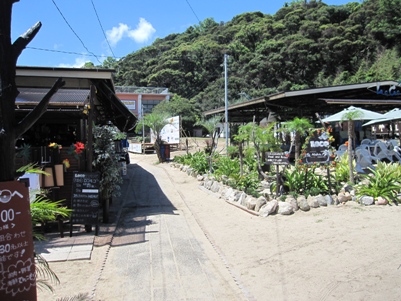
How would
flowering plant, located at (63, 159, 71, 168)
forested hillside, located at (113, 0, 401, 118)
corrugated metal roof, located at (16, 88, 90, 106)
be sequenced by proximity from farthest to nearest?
forested hillside, located at (113, 0, 401, 118), flowering plant, located at (63, 159, 71, 168), corrugated metal roof, located at (16, 88, 90, 106)

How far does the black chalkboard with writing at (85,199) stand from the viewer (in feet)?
20.1

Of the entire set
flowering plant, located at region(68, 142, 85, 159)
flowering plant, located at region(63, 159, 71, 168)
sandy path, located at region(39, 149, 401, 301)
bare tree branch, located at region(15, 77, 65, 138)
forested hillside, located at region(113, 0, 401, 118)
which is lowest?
sandy path, located at region(39, 149, 401, 301)

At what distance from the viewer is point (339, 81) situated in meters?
44.8

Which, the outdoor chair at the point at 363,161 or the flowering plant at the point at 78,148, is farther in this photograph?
the outdoor chair at the point at 363,161

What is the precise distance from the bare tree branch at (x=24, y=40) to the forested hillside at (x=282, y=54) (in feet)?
136

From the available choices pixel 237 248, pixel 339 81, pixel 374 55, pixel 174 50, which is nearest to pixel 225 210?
pixel 237 248

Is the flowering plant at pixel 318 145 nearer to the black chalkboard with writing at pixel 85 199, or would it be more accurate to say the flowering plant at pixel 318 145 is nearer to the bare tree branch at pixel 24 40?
the black chalkboard with writing at pixel 85 199

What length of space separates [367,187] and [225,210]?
3304 mm

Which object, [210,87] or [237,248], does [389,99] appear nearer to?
[237,248]

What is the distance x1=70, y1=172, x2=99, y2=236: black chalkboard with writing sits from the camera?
6.13 meters

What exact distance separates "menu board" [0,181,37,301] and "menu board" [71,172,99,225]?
3.89m

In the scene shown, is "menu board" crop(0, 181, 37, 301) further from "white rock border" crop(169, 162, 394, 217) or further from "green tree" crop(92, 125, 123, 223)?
"white rock border" crop(169, 162, 394, 217)

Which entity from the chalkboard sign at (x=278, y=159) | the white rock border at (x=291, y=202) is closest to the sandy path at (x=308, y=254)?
the white rock border at (x=291, y=202)

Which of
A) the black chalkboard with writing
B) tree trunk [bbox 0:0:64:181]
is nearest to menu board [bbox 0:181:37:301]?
tree trunk [bbox 0:0:64:181]
